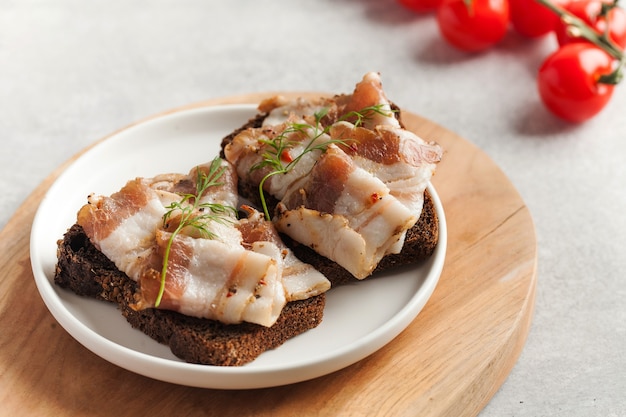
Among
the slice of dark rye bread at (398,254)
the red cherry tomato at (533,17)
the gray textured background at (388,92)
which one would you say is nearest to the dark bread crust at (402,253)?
the slice of dark rye bread at (398,254)

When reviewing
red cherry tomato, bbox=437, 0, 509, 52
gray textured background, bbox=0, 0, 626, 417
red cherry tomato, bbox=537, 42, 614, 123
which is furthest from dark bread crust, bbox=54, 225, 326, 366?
red cherry tomato, bbox=437, 0, 509, 52

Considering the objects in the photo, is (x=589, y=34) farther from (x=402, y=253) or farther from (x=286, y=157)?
(x=286, y=157)

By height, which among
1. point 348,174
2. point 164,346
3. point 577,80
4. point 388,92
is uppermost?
point 348,174

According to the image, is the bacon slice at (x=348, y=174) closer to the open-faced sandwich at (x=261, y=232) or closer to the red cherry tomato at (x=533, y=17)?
the open-faced sandwich at (x=261, y=232)

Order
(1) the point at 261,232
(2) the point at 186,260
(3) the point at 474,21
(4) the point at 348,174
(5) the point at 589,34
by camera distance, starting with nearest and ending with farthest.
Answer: (2) the point at 186,260, (1) the point at 261,232, (4) the point at 348,174, (5) the point at 589,34, (3) the point at 474,21

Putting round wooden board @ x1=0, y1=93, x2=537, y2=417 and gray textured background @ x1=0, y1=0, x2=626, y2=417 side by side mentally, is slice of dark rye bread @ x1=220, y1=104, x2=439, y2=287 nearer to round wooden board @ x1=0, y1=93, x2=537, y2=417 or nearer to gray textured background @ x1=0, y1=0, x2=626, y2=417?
round wooden board @ x1=0, y1=93, x2=537, y2=417

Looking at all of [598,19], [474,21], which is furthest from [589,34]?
[474,21]
